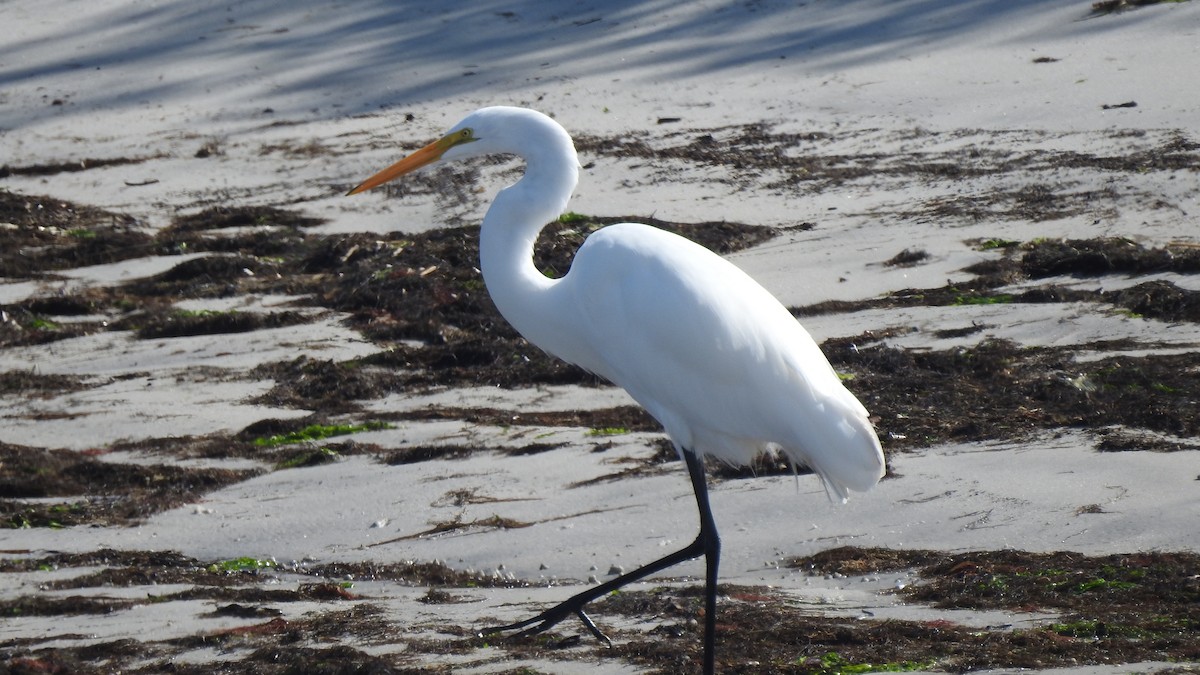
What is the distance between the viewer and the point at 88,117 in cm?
841

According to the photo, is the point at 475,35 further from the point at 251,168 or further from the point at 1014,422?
the point at 1014,422

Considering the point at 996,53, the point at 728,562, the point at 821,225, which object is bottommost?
the point at 728,562

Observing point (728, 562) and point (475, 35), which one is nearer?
point (728, 562)

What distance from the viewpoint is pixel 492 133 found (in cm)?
371

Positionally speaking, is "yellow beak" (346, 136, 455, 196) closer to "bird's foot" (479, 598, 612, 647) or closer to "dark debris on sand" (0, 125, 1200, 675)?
"dark debris on sand" (0, 125, 1200, 675)

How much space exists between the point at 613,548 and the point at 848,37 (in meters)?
5.17

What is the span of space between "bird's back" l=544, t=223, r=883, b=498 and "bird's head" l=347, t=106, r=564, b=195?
1.03 ft

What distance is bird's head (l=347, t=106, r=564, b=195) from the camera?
3650 millimetres

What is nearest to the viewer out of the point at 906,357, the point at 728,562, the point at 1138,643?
the point at 1138,643

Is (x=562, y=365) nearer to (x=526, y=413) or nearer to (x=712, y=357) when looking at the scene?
(x=526, y=413)

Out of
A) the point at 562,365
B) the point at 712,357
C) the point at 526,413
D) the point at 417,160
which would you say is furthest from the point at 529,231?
the point at 562,365

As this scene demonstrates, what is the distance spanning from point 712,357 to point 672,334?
111mm

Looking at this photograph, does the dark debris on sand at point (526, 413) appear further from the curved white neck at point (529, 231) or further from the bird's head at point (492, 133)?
the bird's head at point (492, 133)

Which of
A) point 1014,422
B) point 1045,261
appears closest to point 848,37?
point 1045,261
